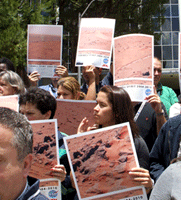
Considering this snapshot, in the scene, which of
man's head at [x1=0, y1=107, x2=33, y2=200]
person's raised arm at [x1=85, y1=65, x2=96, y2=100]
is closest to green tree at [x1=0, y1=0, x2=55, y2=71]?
person's raised arm at [x1=85, y1=65, x2=96, y2=100]

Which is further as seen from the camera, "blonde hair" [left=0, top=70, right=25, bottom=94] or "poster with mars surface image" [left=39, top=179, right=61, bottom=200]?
"blonde hair" [left=0, top=70, right=25, bottom=94]

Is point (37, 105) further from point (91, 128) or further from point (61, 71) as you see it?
point (61, 71)

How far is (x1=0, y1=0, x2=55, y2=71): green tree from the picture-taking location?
34.2ft

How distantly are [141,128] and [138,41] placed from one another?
0.90 meters

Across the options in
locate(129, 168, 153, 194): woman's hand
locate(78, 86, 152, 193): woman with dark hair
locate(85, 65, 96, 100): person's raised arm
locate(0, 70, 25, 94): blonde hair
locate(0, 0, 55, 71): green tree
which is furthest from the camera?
locate(0, 0, 55, 71): green tree

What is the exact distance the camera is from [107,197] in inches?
104

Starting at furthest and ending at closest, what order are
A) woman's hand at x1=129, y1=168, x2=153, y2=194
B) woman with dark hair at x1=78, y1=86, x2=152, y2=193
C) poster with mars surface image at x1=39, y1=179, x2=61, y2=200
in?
woman with dark hair at x1=78, y1=86, x2=152, y2=193
poster with mars surface image at x1=39, y1=179, x2=61, y2=200
woman's hand at x1=129, y1=168, x2=153, y2=194

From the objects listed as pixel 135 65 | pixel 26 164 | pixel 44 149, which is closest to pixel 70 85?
pixel 135 65

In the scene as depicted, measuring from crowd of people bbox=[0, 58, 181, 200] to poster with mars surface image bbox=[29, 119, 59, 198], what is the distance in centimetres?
7

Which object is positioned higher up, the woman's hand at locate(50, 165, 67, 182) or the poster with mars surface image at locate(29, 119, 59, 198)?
the poster with mars surface image at locate(29, 119, 59, 198)

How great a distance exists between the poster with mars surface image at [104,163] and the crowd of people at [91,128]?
0.07 m

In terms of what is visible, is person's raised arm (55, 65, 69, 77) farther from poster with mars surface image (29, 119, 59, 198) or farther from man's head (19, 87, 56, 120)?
poster with mars surface image (29, 119, 59, 198)

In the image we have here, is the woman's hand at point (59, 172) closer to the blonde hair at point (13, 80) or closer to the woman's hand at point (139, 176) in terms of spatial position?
the woman's hand at point (139, 176)

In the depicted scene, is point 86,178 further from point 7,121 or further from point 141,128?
point 141,128
